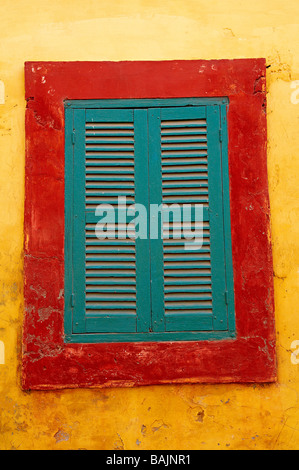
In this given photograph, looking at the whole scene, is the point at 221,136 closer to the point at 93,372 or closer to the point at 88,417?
the point at 93,372

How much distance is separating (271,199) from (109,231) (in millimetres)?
1014

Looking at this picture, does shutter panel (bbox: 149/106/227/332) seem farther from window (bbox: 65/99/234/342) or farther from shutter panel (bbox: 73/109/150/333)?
shutter panel (bbox: 73/109/150/333)

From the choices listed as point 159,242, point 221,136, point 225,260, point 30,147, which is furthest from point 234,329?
point 30,147

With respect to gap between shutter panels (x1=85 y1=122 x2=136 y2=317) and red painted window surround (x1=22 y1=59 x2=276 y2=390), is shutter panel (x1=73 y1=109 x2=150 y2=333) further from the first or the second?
red painted window surround (x1=22 y1=59 x2=276 y2=390)

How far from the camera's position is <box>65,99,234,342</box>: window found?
2.90 m

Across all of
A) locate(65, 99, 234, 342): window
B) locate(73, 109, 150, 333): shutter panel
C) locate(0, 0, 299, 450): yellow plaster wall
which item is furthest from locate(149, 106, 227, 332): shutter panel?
locate(0, 0, 299, 450): yellow plaster wall

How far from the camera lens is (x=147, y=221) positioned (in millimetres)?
2963

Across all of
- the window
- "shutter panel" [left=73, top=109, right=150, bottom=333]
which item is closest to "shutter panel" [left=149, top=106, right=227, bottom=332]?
the window

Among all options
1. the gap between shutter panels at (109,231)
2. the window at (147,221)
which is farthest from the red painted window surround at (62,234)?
the gap between shutter panels at (109,231)

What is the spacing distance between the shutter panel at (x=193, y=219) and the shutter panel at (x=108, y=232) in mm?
137

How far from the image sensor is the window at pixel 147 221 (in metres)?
2.90

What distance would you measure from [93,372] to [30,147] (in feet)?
4.60

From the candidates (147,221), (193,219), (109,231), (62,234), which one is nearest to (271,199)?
(193,219)

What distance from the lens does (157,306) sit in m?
2.91
